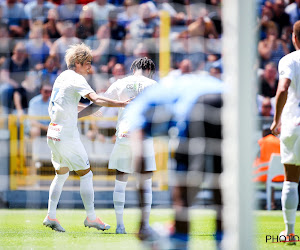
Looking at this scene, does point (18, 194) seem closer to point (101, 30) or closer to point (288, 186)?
point (101, 30)

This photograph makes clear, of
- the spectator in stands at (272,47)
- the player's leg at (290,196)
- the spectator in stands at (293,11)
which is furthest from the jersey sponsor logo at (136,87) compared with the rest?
the spectator in stands at (293,11)

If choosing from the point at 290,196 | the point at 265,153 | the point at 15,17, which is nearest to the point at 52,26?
the point at 15,17

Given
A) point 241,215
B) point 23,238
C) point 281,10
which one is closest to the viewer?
point 241,215

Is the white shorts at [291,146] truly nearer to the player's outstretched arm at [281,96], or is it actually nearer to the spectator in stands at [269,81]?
the player's outstretched arm at [281,96]

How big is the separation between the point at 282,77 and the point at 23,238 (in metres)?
2.63

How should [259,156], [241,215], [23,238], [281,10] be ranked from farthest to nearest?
[281,10] < [259,156] < [23,238] < [241,215]

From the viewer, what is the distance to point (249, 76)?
9.27ft

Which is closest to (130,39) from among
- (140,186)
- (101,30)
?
(101,30)

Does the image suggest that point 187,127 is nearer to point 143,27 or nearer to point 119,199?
point 119,199

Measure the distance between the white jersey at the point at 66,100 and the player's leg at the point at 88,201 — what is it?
1.62 feet

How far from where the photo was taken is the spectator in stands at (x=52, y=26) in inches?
333

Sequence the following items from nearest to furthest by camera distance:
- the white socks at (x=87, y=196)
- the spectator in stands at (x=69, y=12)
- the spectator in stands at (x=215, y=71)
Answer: the white socks at (x=87, y=196), the spectator in stands at (x=215, y=71), the spectator in stands at (x=69, y=12)

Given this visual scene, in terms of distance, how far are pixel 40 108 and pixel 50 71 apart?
0.53m

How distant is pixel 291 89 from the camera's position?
204 inches
